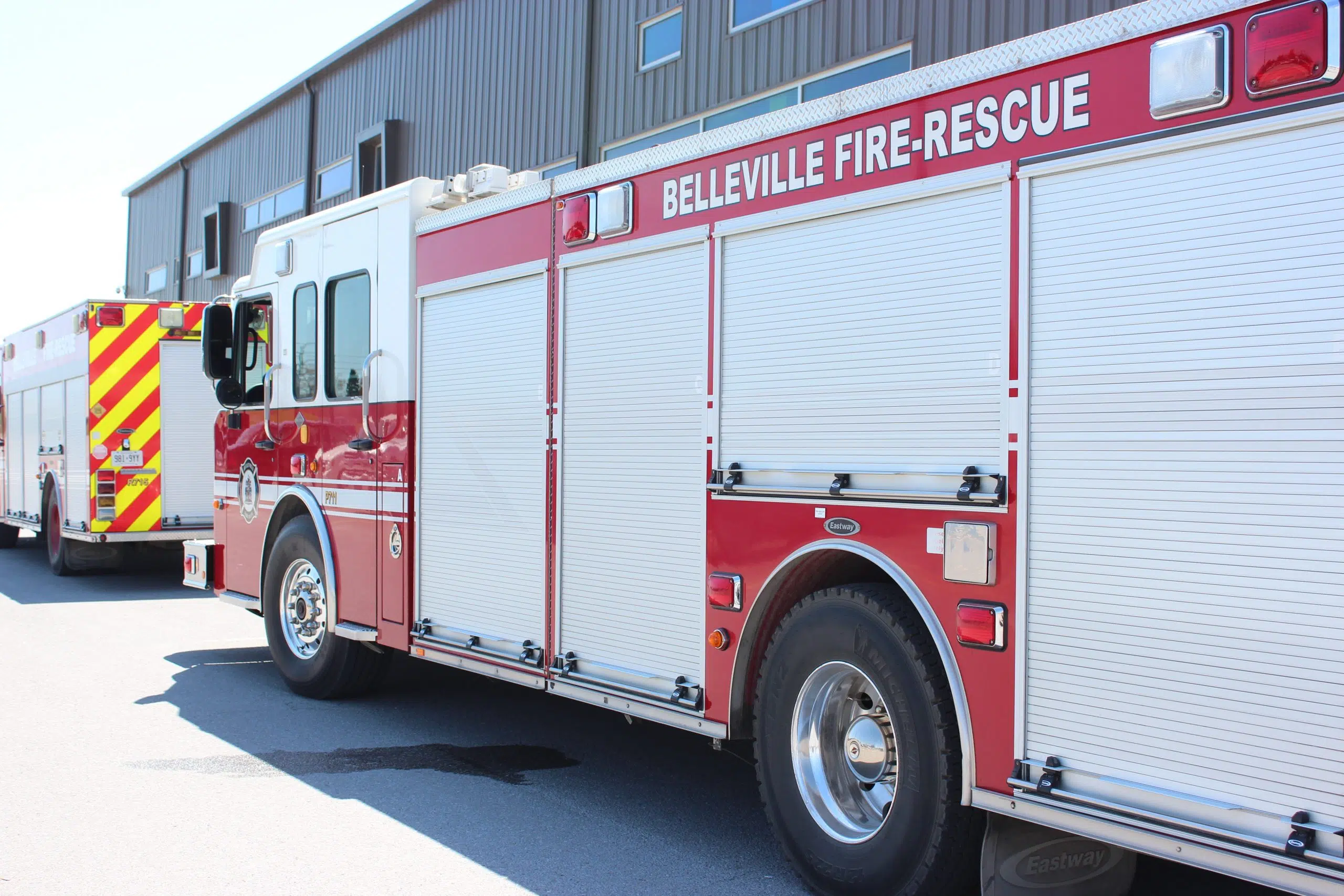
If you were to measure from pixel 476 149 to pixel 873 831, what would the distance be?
577 inches

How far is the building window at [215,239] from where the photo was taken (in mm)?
26703

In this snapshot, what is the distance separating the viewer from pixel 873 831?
13.5 ft

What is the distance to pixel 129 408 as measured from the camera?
12992mm

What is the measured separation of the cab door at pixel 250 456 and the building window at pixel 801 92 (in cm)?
307

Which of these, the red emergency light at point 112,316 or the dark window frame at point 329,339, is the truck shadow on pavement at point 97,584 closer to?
the red emergency light at point 112,316

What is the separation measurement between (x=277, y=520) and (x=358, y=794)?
303 cm

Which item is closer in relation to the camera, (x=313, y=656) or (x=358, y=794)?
(x=358, y=794)

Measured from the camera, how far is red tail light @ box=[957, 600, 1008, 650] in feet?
12.0

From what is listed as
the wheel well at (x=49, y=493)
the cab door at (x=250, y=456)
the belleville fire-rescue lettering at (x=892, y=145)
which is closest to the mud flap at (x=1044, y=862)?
the belleville fire-rescue lettering at (x=892, y=145)

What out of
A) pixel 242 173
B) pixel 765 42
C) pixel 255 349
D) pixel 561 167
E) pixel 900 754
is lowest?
pixel 900 754

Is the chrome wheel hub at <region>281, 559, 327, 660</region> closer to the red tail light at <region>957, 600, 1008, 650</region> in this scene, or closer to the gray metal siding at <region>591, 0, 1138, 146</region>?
the red tail light at <region>957, 600, 1008, 650</region>

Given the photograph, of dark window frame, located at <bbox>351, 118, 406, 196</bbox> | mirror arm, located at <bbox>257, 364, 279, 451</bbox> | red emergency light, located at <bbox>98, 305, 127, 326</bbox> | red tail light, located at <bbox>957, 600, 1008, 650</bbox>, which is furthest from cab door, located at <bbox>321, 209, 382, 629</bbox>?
dark window frame, located at <bbox>351, 118, 406, 196</bbox>

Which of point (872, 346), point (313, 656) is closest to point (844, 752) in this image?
point (872, 346)

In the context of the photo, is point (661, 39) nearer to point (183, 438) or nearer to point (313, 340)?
point (183, 438)
